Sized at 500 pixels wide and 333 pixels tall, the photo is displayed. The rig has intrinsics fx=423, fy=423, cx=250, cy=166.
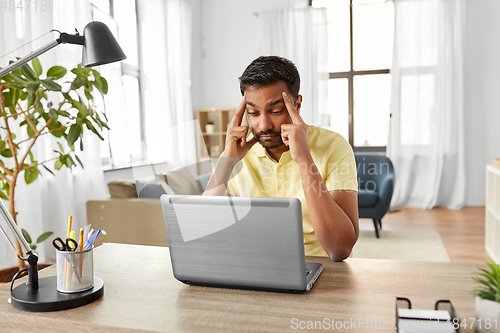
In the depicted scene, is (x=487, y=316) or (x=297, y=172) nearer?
(x=487, y=316)

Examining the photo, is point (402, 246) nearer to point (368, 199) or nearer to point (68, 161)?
point (368, 199)

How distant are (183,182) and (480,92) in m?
5.62

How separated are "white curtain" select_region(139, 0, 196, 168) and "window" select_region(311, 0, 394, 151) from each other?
202cm

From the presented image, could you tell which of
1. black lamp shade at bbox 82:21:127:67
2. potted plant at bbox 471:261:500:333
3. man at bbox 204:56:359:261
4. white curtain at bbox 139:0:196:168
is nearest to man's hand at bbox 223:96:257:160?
man at bbox 204:56:359:261

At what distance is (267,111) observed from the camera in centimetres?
133

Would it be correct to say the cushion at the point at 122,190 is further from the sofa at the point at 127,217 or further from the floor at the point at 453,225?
the floor at the point at 453,225

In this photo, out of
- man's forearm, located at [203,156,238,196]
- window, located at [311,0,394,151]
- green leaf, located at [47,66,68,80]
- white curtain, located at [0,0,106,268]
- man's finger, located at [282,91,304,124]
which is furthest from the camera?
window, located at [311,0,394,151]

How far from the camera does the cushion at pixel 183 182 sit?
926mm

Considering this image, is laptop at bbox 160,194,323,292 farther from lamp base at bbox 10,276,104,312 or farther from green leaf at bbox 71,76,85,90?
green leaf at bbox 71,76,85,90

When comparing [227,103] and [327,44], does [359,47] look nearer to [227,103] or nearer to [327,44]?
[327,44]

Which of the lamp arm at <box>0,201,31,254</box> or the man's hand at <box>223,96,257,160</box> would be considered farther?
the man's hand at <box>223,96,257,160</box>

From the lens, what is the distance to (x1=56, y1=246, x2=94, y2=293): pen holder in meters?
0.92

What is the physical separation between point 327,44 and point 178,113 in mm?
2268

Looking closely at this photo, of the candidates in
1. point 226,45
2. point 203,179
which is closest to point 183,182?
point 203,179
